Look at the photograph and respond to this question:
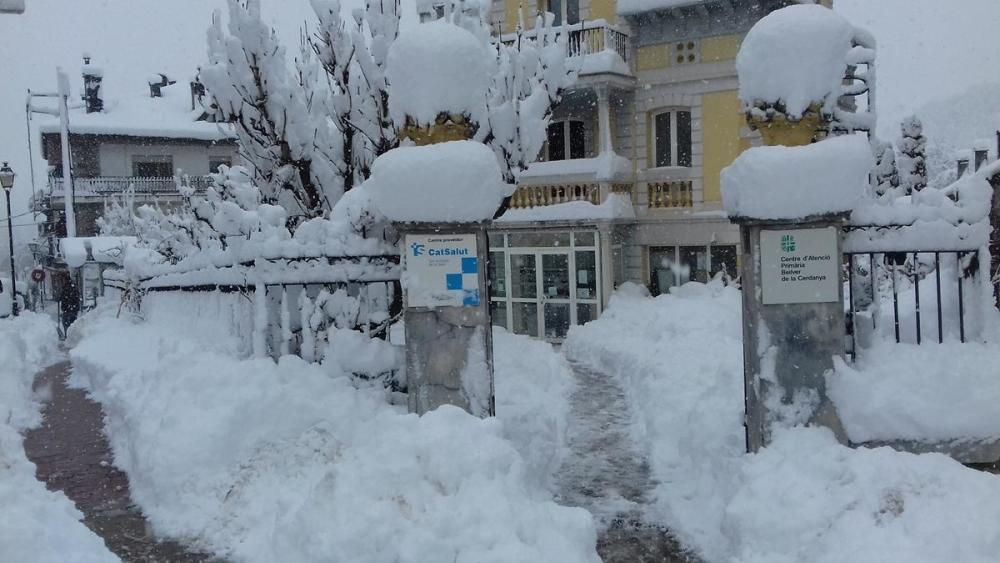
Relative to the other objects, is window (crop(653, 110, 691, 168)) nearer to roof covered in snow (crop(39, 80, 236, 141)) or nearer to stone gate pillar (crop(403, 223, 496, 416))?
stone gate pillar (crop(403, 223, 496, 416))

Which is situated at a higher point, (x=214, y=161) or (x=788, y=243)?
(x=214, y=161)

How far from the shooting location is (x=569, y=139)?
1986cm

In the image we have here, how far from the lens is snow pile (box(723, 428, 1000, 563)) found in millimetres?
4457

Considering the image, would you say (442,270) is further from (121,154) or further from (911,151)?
(121,154)

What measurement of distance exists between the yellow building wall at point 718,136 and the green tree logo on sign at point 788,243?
12.2 meters

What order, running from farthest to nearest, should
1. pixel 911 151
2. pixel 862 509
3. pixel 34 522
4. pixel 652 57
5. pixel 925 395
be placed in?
pixel 911 151, pixel 652 57, pixel 925 395, pixel 862 509, pixel 34 522

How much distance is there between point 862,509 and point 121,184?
40625 millimetres

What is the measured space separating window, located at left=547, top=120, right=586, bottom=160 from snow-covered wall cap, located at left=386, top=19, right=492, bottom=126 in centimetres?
1328

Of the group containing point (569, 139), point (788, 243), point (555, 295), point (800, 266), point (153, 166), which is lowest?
point (555, 295)

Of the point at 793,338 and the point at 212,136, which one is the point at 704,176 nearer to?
the point at 793,338

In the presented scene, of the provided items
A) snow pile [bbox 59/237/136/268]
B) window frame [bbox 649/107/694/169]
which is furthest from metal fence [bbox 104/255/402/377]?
snow pile [bbox 59/237/136/268]

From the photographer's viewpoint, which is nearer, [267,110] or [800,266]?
[800,266]

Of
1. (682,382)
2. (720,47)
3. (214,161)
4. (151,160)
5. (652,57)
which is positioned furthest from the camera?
(214,161)

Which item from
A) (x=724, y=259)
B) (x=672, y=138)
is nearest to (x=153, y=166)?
(x=672, y=138)
